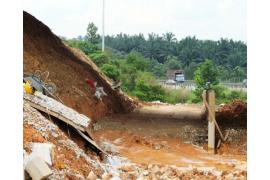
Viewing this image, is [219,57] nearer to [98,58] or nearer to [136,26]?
[136,26]

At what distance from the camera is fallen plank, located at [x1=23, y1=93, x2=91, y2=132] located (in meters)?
5.19

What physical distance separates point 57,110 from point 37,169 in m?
1.14

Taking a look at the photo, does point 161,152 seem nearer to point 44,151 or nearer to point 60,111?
point 60,111

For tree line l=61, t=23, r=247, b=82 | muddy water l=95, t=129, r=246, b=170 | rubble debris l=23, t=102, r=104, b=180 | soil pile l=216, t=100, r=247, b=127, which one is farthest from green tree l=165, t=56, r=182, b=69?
rubble debris l=23, t=102, r=104, b=180

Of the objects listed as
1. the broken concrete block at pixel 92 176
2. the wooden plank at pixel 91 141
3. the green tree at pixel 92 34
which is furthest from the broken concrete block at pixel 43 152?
the green tree at pixel 92 34

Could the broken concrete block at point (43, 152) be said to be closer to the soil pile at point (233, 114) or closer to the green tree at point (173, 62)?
the green tree at point (173, 62)

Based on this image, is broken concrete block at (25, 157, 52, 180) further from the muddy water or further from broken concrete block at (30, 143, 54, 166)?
the muddy water

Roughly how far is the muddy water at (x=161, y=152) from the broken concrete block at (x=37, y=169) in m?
1.00

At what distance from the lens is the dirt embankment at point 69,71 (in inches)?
237

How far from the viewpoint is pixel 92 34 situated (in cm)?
539

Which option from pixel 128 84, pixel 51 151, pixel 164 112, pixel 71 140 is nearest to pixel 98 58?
pixel 128 84

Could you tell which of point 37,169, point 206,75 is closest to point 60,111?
point 37,169
